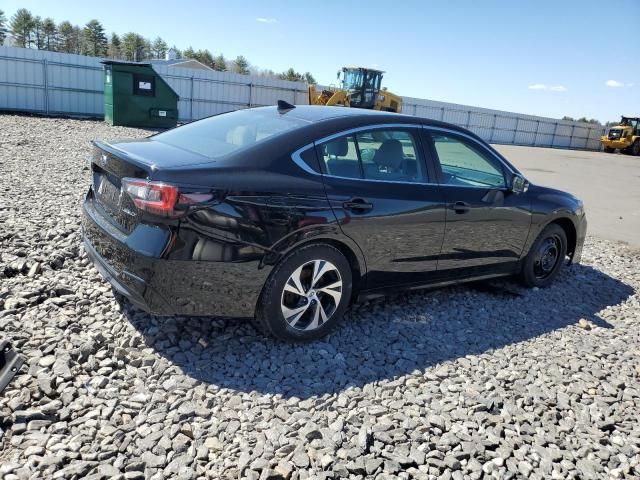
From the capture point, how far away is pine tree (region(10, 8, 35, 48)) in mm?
87062

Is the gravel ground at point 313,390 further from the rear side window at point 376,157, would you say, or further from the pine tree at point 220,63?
the pine tree at point 220,63

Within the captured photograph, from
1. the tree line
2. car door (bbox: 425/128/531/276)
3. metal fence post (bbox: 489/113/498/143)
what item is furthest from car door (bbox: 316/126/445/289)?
the tree line

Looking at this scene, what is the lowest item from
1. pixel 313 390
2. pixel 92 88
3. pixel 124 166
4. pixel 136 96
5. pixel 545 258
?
pixel 313 390

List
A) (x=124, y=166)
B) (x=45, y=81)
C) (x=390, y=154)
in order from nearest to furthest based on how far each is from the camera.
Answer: (x=124, y=166)
(x=390, y=154)
(x=45, y=81)

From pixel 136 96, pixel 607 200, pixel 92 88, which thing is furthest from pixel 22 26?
pixel 607 200

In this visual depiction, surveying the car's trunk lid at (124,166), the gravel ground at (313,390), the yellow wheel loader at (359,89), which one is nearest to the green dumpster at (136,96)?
the yellow wheel loader at (359,89)

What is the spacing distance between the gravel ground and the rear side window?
1.17 m

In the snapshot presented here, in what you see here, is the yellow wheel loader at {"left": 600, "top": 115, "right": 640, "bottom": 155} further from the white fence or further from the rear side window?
the rear side window

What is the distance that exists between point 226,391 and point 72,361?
0.97 meters

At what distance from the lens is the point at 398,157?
408 cm

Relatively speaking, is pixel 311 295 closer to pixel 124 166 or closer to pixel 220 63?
pixel 124 166

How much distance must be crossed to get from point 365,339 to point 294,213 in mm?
1160

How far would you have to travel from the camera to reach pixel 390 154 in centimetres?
405

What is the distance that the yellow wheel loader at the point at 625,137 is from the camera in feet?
138
